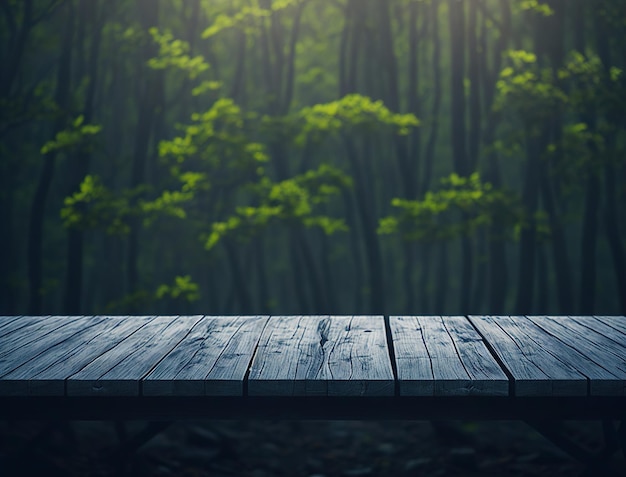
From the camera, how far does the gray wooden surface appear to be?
3215mm

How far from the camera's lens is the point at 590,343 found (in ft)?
12.9

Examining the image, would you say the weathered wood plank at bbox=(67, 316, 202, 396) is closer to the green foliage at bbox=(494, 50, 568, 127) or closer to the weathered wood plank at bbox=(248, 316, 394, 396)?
the weathered wood plank at bbox=(248, 316, 394, 396)

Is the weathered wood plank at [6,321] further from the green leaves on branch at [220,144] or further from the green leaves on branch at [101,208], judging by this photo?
the green leaves on branch at [220,144]

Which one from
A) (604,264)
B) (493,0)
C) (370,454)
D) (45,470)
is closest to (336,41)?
(493,0)

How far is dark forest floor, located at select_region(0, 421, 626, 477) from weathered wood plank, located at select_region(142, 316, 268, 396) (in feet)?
20.8

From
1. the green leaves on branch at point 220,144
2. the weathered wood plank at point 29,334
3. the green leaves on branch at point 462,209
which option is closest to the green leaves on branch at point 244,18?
the green leaves on branch at point 220,144

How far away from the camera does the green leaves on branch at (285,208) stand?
38.1 ft

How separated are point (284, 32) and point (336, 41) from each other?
9.16ft

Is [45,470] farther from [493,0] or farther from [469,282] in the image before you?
[493,0]

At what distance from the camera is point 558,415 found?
3.53m

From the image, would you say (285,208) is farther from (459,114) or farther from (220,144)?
(459,114)

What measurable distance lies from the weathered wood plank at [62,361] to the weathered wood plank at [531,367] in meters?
2.01

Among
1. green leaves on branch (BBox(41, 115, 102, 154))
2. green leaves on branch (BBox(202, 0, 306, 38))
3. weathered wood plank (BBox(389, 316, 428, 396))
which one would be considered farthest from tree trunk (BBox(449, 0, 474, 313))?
weathered wood plank (BBox(389, 316, 428, 396))

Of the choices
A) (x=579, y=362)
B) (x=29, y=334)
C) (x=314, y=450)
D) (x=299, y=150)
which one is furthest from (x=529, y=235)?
(x=29, y=334)
